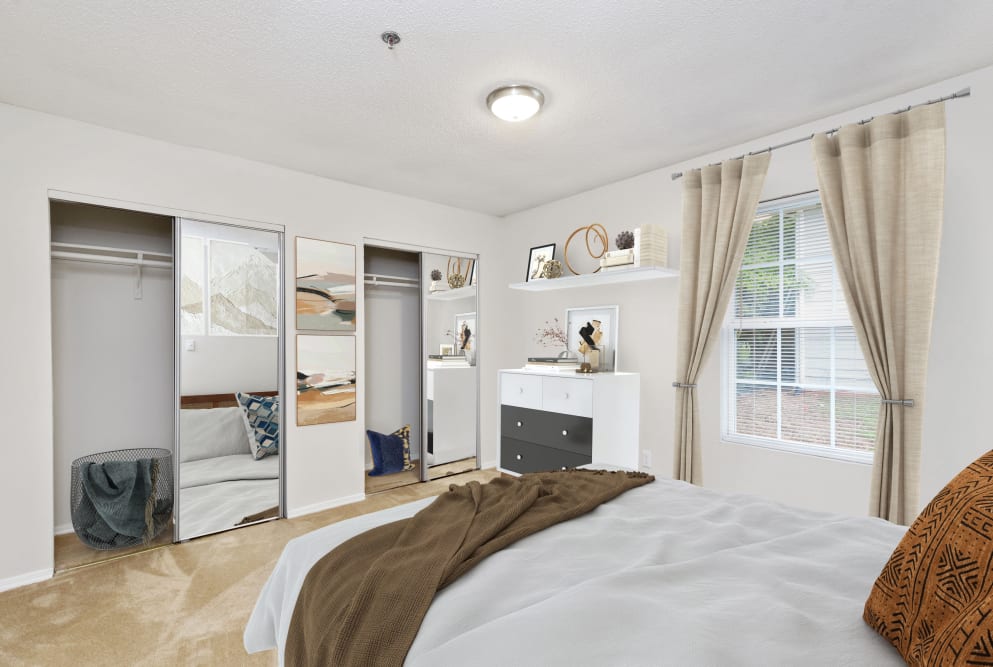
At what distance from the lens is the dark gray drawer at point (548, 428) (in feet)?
11.4

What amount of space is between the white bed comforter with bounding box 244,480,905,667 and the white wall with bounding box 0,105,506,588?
211 cm

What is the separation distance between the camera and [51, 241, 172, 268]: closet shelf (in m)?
3.01

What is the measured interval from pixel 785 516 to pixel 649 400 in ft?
6.77

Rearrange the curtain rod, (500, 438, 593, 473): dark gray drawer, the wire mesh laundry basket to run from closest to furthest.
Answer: the curtain rod → the wire mesh laundry basket → (500, 438, 593, 473): dark gray drawer

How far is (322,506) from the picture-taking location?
12.2 feet

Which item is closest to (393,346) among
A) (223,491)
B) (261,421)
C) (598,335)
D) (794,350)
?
(261,421)

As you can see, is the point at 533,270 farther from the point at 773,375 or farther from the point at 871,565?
the point at 871,565

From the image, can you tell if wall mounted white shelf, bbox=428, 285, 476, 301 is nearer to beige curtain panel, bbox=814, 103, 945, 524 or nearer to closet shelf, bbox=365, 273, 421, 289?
closet shelf, bbox=365, 273, 421, 289

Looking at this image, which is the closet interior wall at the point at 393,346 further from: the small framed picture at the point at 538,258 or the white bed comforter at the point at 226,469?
the small framed picture at the point at 538,258

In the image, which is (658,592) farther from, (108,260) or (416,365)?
(108,260)

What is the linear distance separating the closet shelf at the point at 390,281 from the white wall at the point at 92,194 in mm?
300

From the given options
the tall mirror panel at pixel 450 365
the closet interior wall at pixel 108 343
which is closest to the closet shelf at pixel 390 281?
the tall mirror panel at pixel 450 365

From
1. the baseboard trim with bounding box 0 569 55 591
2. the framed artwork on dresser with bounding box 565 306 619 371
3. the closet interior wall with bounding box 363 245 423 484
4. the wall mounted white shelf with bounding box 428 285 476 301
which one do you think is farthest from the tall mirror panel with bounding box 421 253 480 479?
the baseboard trim with bounding box 0 569 55 591

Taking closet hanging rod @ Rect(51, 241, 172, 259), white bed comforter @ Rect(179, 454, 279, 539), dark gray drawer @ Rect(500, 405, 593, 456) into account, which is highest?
closet hanging rod @ Rect(51, 241, 172, 259)
